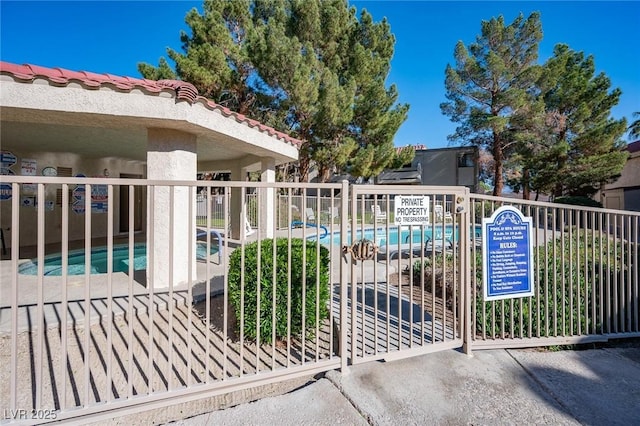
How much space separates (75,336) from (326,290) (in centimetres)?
289

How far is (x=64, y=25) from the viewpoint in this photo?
8188mm

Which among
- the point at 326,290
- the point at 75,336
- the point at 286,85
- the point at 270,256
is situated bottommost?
the point at 75,336

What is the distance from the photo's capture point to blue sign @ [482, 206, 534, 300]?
131 inches

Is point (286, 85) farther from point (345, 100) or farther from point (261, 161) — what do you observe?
point (261, 161)

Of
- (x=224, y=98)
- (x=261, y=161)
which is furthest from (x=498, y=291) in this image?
(x=224, y=98)

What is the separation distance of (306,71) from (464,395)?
14.8 metres

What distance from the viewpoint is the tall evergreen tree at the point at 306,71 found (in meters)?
14.5

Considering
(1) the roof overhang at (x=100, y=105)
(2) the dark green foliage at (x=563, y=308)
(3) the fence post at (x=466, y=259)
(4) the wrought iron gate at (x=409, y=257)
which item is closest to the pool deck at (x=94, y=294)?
(4) the wrought iron gate at (x=409, y=257)

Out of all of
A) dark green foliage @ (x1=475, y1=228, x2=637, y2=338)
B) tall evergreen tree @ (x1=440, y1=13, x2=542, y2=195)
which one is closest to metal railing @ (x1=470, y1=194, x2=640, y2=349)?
dark green foliage @ (x1=475, y1=228, x2=637, y2=338)

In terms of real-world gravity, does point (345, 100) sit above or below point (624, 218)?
above

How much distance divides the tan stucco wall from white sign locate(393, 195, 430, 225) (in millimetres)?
9209

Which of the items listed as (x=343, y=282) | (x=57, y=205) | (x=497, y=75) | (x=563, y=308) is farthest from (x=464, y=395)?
(x=497, y=75)

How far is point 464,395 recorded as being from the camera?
2.69m

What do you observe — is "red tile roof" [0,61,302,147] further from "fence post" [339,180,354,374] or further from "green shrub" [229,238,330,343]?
"fence post" [339,180,354,374]
